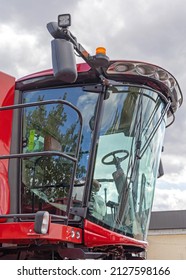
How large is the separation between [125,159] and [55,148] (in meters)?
0.69

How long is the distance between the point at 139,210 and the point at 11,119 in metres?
1.62

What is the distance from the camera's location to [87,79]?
170 inches

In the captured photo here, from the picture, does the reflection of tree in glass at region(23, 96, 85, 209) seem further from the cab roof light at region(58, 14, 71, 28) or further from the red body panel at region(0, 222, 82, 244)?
the cab roof light at region(58, 14, 71, 28)

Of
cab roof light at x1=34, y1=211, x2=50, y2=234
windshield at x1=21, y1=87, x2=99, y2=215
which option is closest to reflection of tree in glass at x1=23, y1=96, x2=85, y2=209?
windshield at x1=21, y1=87, x2=99, y2=215

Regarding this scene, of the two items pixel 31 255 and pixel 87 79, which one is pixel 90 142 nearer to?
pixel 87 79

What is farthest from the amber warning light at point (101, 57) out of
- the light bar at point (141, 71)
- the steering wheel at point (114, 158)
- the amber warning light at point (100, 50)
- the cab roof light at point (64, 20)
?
the steering wheel at point (114, 158)

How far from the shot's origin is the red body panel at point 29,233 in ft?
11.4

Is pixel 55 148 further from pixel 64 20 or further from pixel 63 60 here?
pixel 64 20

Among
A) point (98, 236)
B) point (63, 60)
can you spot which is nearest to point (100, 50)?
point (63, 60)

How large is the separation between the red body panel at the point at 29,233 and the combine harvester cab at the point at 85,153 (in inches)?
0.6

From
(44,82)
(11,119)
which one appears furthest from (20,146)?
(44,82)

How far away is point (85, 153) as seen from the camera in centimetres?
409

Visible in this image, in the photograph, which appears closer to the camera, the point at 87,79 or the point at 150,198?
the point at 87,79

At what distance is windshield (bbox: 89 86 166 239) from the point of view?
4.09 m
